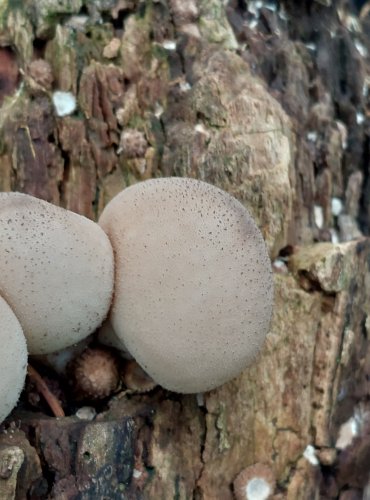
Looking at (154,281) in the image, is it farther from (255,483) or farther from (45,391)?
(255,483)

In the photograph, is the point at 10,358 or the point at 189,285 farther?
the point at 189,285

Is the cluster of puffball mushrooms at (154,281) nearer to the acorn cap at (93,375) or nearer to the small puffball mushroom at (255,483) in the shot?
the acorn cap at (93,375)

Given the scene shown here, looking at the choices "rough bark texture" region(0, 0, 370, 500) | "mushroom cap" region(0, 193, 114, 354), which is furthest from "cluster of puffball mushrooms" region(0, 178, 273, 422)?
"rough bark texture" region(0, 0, 370, 500)

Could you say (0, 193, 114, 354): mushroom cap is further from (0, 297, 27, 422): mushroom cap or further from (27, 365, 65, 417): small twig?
(27, 365, 65, 417): small twig

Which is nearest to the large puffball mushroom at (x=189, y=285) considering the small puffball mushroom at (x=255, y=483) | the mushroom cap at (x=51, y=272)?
the mushroom cap at (x=51, y=272)

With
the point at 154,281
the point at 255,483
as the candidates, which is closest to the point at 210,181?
the point at 154,281

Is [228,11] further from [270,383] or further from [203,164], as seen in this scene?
[270,383]

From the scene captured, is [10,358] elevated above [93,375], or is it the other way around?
[10,358]
